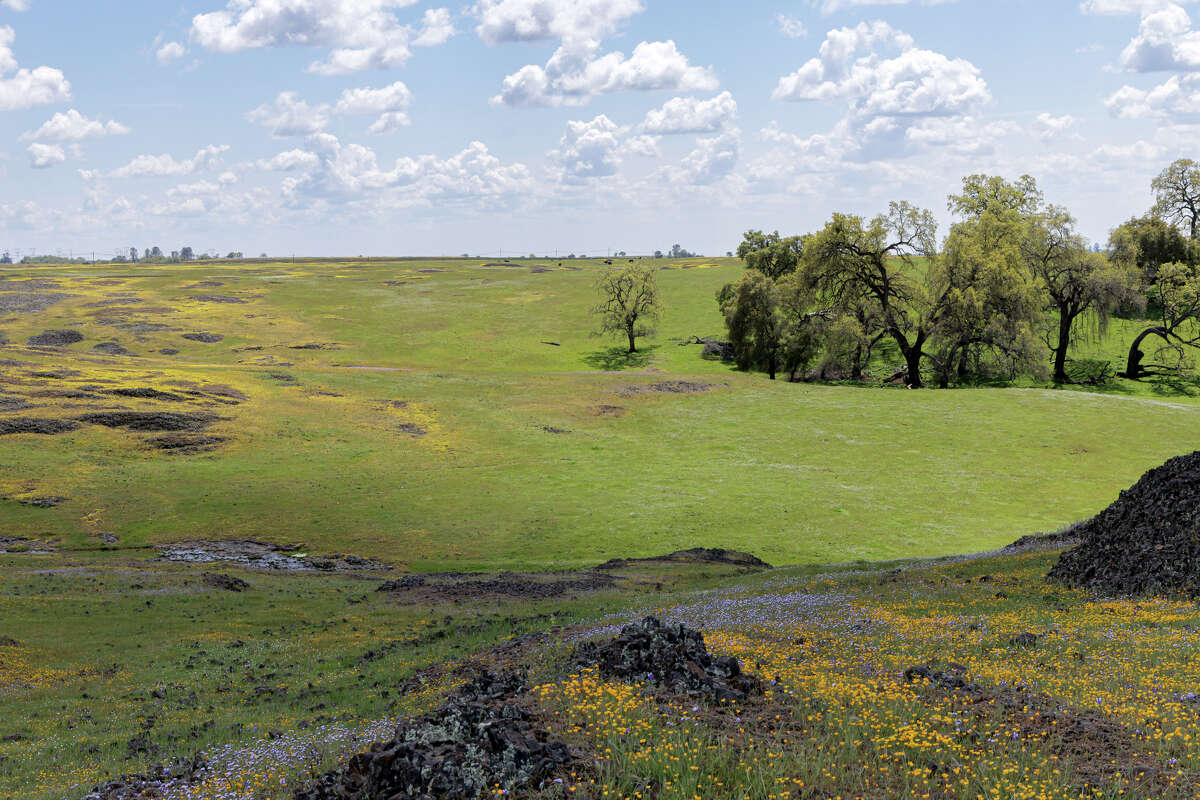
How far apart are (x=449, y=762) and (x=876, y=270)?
91902mm

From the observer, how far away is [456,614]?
29.4 m

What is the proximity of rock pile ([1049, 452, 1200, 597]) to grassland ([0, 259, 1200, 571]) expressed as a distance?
20354 millimetres

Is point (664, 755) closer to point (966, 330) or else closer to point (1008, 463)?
point (1008, 463)

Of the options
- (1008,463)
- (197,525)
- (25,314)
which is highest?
(25,314)

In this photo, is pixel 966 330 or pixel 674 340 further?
pixel 674 340

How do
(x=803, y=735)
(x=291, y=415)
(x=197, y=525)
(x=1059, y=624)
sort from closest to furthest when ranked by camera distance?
(x=803, y=735)
(x=1059, y=624)
(x=197, y=525)
(x=291, y=415)

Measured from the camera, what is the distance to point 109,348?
11194 centimetres

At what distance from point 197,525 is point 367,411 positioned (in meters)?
25.8

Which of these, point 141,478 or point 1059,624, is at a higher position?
point 1059,624

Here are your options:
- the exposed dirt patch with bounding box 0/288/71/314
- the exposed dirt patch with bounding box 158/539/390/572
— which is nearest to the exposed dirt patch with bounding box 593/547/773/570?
the exposed dirt patch with bounding box 158/539/390/572

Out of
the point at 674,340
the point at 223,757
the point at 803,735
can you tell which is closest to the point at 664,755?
the point at 803,735

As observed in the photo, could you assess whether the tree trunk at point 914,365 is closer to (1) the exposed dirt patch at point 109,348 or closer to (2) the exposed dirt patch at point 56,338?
A: (1) the exposed dirt patch at point 109,348

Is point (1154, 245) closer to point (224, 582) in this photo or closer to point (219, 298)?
point (224, 582)

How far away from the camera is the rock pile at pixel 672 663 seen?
1247cm
